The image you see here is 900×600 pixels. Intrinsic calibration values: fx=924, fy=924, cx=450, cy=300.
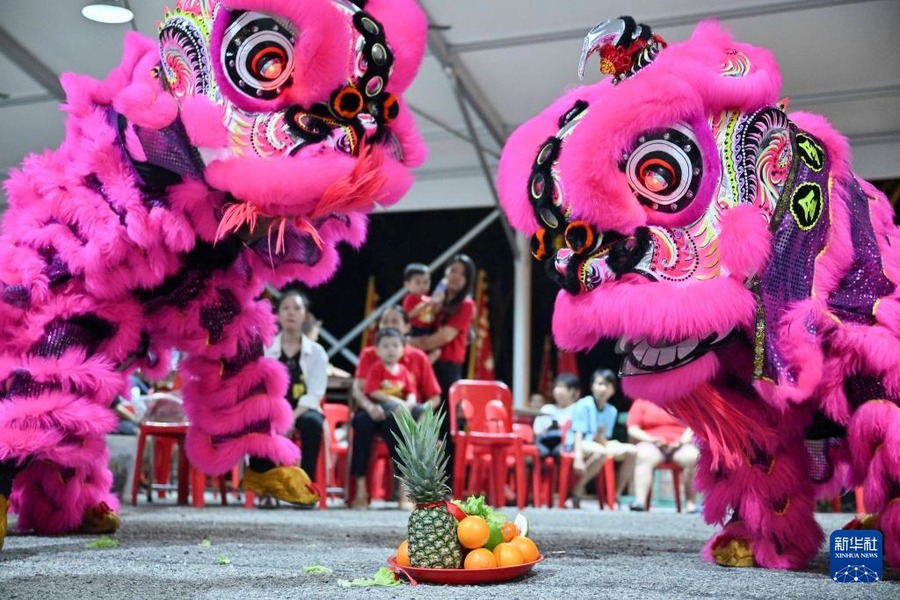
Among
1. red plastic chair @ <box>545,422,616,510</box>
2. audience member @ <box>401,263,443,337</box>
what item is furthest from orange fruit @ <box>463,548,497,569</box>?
red plastic chair @ <box>545,422,616,510</box>

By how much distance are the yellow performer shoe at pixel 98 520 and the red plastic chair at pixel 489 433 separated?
2440 mm

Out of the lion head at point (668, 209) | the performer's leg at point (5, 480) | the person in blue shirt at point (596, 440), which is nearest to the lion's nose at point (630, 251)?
the lion head at point (668, 209)

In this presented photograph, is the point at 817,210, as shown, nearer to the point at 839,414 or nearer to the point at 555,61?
the point at 839,414

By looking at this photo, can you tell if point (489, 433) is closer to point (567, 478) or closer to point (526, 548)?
point (567, 478)

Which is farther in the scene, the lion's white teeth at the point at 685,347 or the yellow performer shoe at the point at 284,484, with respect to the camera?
the yellow performer shoe at the point at 284,484

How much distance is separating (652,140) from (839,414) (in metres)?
0.73

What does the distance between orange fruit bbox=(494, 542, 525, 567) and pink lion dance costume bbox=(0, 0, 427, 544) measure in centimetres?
91

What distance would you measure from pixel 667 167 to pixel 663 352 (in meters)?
→ 0.42

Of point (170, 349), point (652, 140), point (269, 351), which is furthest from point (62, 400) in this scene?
point (269, 351)

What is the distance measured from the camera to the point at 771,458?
85.2 inches

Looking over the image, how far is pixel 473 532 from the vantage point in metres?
1.94

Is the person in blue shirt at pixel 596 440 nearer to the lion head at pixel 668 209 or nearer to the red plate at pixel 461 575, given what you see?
the lion head at pixel 668 209

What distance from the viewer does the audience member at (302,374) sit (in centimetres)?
494

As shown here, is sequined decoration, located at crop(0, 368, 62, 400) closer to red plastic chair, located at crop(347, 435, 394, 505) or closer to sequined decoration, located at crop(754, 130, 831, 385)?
sequined decoration, located at crop(754, 130, 831, 385)
